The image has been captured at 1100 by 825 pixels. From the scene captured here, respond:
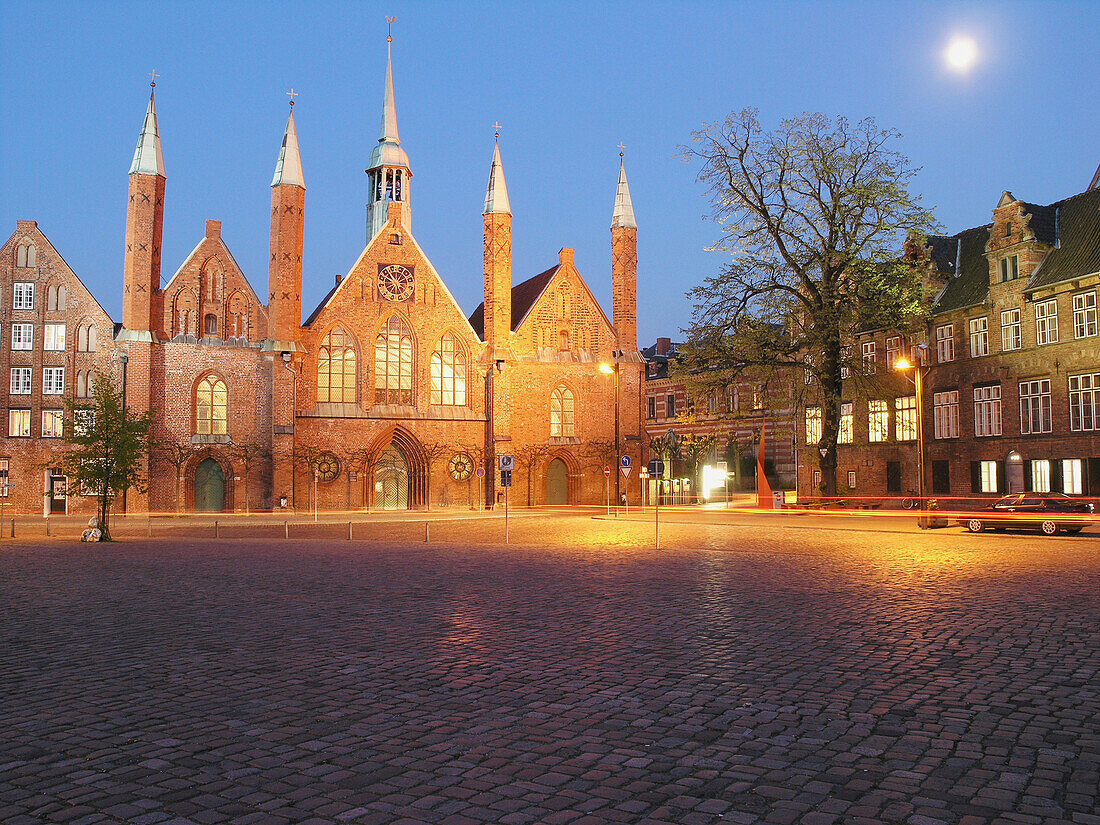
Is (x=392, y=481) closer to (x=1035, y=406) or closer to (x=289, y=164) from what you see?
(x=289, y=164)

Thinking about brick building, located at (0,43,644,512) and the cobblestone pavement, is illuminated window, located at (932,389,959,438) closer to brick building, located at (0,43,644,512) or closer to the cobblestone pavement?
brick building, located at (0,43,644,512)

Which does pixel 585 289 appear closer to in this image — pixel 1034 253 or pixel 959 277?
pixel 959 277

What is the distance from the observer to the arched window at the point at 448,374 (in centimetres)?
5047

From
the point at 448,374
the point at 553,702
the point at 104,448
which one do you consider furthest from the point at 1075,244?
the point at 104,448

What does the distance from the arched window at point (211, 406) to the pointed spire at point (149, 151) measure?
11.2 m

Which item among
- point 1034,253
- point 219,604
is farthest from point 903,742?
point 1034,253

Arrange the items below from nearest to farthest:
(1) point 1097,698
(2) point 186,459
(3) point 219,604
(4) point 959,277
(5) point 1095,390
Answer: (1) point 1097,698 < (3) point 219,604 < (5) point 1095,390 < (4) point 959,277 < (2) point 186,459

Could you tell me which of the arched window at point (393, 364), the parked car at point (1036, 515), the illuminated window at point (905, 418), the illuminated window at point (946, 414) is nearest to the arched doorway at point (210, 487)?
the arched window at point (393, 364)

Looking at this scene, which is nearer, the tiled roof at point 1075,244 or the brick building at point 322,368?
the tiled roof at point 1075,244

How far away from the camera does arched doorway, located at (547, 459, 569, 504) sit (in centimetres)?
5272

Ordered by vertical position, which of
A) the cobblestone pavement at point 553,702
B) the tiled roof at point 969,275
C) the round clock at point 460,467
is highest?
the tiled roof at point 969,275

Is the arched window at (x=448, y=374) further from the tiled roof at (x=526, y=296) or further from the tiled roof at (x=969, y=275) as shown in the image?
the tiled roof at (x=969, y=275)

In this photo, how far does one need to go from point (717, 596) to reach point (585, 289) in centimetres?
4247

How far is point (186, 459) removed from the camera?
44.8 m
